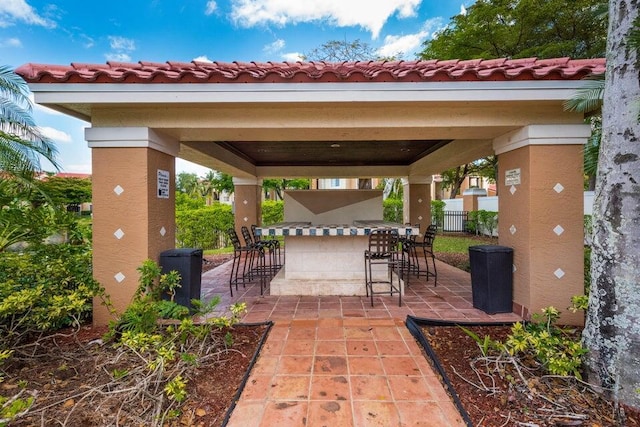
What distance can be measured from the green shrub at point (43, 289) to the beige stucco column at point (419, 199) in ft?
30.8

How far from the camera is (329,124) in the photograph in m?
4.28

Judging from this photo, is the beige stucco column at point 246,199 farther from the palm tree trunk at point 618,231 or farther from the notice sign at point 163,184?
the palm tree trunk at point 618,231

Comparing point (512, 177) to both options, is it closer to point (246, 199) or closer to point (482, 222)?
point (246, 199)

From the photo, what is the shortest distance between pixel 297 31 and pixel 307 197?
29.7 ft

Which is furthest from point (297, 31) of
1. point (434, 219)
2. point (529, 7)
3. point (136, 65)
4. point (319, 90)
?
point (434, 219)

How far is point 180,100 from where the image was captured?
12.5 ft

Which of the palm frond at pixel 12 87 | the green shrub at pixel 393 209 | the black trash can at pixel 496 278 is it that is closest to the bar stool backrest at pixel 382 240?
the black trash can at pixel 496 278

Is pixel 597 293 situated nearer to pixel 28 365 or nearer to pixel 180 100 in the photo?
pixel 180 100

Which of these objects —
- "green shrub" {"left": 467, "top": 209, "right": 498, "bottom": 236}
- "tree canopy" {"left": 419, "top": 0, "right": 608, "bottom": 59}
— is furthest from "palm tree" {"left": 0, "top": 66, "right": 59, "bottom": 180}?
"green shrub" {"left": 467, "top": 209, "right": 498, "bottom": 236}

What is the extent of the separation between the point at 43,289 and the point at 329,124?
4.32 metres

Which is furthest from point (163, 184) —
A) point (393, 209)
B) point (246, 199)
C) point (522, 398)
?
point (393, 209)

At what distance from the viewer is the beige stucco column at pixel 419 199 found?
35.1 ft

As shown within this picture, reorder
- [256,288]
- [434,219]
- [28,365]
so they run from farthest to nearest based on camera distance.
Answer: [434,219]
[256,288]
[28,365]

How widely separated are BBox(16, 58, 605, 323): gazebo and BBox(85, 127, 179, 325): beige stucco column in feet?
0.05
